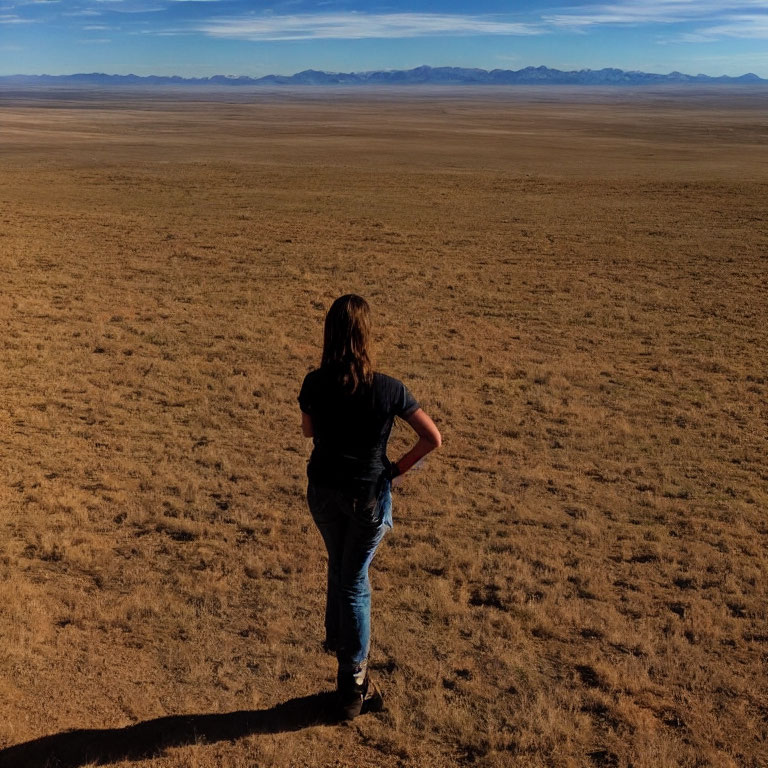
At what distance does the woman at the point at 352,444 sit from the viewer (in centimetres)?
387

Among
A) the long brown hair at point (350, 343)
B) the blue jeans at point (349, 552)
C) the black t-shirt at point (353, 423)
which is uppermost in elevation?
the long brown hair at point (350, 343)

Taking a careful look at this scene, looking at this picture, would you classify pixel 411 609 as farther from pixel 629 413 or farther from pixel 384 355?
pixel 384 355

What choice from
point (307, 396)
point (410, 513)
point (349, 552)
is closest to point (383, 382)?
point (307, 396)

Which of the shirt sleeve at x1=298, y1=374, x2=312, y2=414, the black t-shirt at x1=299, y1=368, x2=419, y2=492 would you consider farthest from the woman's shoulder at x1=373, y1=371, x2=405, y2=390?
the shirt sleeve at x1=298, y1=374, x2=312, y2=414

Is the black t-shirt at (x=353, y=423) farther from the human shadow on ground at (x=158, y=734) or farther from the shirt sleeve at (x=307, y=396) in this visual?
the human shadow on ground at (x=158, y=734)

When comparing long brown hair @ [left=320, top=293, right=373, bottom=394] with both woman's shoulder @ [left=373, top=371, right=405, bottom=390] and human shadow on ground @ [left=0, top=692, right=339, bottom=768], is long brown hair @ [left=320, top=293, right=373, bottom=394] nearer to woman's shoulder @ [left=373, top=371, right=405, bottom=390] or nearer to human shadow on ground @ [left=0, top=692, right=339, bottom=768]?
woman's shoulder @ [left=373, top=371, right=405, bottom=390]

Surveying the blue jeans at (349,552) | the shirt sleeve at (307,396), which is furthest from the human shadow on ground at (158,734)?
the shirt sleeve at (307,396)

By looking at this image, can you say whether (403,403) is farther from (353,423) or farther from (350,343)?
(350,343)

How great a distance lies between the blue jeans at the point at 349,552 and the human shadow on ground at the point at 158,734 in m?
0.33

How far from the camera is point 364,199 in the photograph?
31516 mm

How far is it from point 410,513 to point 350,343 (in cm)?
401

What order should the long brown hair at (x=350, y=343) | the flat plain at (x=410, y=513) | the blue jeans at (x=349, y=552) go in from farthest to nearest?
the flat plain at (x=410, y=513) < the blue jeans at (x=349, y=552) < the long brown hair at (x=350, y=343)

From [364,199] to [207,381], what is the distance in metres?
21.3

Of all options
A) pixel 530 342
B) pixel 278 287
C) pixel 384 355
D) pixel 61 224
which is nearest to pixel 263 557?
pixel 384 355
